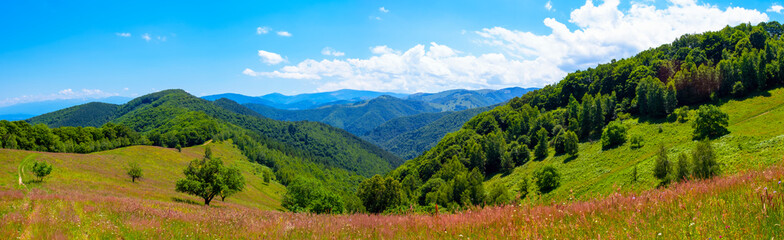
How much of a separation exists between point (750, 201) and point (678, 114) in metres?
79.6

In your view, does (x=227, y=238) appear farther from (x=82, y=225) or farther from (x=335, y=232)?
(x=82, y=225)

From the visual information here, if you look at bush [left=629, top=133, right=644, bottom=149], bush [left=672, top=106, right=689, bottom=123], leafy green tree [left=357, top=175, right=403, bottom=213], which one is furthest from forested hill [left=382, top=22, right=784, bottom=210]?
leafy green tree [left=357, top=175, right=403, bottom=213]

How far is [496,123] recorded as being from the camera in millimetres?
117875

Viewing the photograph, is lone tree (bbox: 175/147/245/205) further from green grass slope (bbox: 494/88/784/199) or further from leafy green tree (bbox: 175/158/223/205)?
green grass slope (bbox: 494/88/784/199)

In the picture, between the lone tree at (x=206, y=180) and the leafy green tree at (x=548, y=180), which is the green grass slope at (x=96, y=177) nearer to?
the lone tree at (x=206, y=180)

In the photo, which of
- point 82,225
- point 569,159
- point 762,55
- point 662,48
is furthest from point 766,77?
point 82,225

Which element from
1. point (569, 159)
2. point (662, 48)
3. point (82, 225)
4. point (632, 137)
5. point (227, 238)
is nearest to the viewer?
point (227, 238)

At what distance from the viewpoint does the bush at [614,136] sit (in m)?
63.4

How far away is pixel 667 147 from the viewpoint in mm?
52344

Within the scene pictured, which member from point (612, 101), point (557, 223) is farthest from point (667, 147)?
point (557, 223)

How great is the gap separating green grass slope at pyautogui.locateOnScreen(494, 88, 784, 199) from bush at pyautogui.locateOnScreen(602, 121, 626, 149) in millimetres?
1990

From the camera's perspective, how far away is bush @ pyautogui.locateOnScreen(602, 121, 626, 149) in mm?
63425

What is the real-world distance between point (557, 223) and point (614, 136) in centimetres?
7099

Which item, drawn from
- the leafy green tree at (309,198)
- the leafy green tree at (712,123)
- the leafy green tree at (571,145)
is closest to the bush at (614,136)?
the leafy green tree at (571,145)
